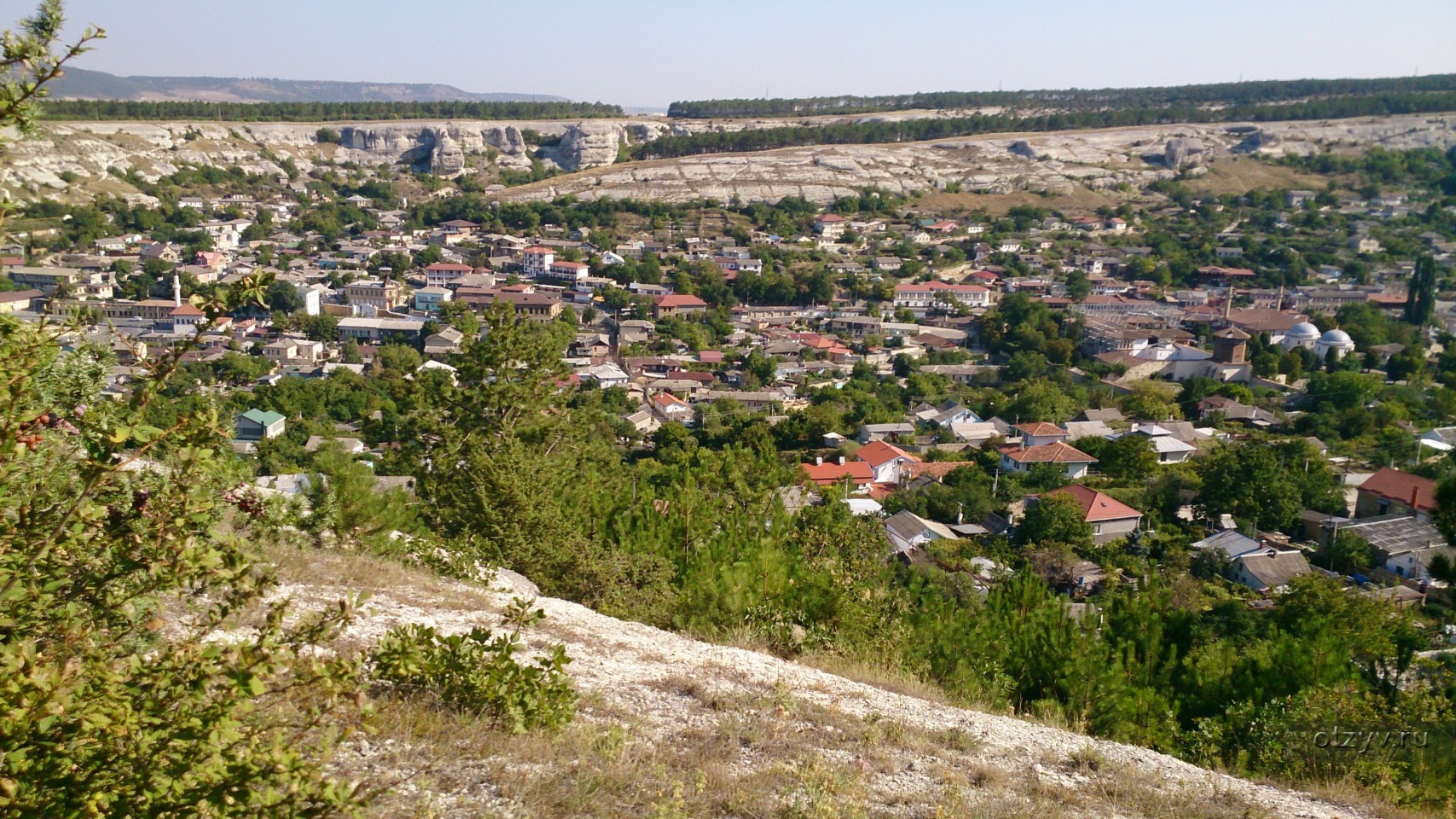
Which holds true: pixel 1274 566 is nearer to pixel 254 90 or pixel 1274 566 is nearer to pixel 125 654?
pixel 125 654

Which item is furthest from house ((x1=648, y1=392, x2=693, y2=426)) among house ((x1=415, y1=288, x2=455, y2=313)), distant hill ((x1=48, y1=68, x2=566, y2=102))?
distant hill ((x1=48, y1=68, x2=566, y2=102))

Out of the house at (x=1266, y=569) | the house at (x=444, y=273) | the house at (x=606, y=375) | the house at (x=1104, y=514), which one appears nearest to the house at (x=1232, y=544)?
the house at (x=1266, y=569)

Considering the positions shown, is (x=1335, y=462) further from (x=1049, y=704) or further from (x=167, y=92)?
(x=167, y=92)

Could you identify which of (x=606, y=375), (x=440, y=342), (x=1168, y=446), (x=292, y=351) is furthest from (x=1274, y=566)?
(x=292, y=351)

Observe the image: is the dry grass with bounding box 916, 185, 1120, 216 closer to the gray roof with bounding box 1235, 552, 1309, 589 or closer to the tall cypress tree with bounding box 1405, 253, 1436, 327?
the tall cypress tree with bounding box 1405, 253, 1436, 327

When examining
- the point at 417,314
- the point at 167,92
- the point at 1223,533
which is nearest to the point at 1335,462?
the point at 1223,533

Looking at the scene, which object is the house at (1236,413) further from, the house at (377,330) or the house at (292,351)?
the house at (292,351)
